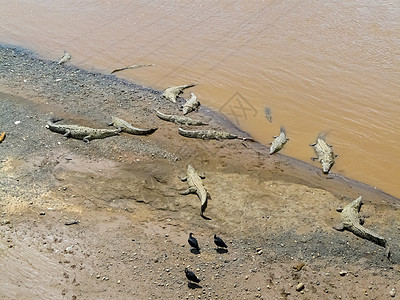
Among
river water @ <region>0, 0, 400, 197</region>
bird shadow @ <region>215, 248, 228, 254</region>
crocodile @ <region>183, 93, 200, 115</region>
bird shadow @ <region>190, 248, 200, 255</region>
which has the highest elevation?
river water @ <region>0, 0, 400, 197</region>

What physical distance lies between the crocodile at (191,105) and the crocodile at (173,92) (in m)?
0.45

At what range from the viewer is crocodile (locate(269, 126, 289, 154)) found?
970 centimetres

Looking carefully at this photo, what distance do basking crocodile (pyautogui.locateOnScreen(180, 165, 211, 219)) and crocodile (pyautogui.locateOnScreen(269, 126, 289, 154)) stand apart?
2.08m

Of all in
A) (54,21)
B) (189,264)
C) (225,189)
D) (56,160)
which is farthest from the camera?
(54,21)

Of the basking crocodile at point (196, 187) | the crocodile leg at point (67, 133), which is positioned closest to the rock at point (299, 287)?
the basking crocodile at point (196, 187)

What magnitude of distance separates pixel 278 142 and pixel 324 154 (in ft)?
3.72

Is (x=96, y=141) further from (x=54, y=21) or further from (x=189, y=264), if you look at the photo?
(x=54, y=21)

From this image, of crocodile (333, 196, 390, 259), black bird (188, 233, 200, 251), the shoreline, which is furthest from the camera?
the shoreline

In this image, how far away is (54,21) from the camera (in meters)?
15.8

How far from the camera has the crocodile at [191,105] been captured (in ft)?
35.8

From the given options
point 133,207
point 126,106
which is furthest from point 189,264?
point 126,106

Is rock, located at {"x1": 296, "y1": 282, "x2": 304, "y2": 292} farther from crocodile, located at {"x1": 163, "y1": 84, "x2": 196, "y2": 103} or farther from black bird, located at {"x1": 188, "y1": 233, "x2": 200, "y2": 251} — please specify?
crocodile, located at {"x1": 163, "y1": 84, "x2": 196, "y2": 103}

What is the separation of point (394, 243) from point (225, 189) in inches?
131

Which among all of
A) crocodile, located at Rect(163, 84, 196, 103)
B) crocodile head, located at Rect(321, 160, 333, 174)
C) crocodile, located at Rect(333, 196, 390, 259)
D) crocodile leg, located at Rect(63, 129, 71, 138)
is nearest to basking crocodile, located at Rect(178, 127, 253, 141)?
crocodile, located at Rect(163, 84, 196, 103)
